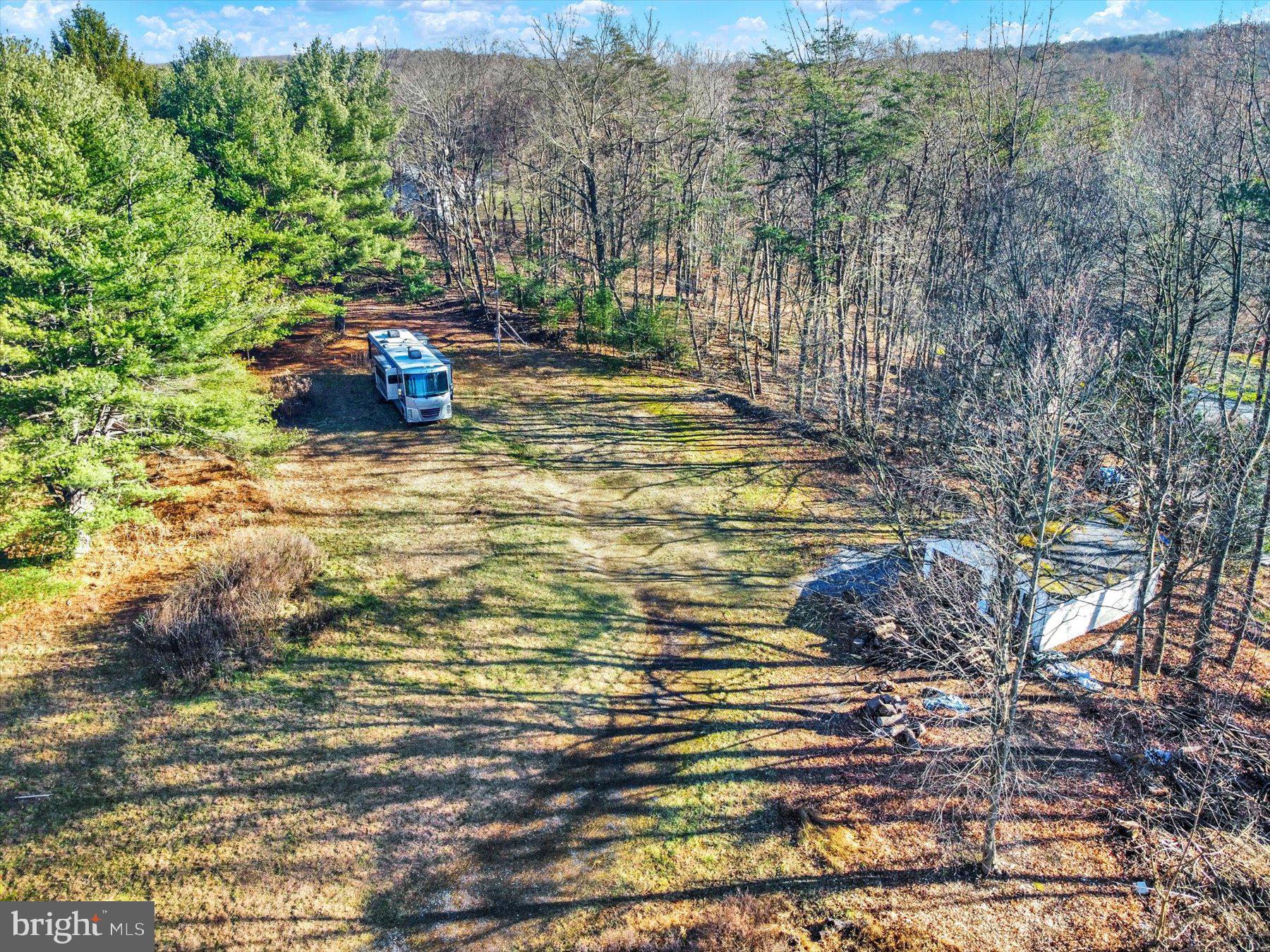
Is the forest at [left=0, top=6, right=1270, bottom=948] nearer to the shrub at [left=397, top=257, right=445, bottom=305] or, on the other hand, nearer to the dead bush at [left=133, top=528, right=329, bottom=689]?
the shrub at [left=397, top=257, right=445, bottom=305]

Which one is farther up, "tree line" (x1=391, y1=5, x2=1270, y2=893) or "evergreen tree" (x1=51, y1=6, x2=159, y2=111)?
"evergreen tree" (x1=51, y1=6, x2=159, y2=111)

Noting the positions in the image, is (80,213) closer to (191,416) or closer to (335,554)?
(191,416)

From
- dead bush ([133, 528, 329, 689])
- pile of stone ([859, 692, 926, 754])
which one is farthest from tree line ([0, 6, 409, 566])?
pile of stone ([859, 692, 926, 754])

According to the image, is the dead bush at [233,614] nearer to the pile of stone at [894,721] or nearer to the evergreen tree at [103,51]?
the pile of stone at [894,721]

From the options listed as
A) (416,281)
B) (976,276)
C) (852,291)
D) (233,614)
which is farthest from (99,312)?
(976,276)

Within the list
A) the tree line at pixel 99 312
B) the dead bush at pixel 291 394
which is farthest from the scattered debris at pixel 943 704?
the dead bush at pixel 291 394

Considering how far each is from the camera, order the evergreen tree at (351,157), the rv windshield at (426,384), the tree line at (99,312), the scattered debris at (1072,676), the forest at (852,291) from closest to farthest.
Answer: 1. the forest at (852,291)
2. the tree line at (99,312)
3. the scattered debris at (1072,676)
4. the rv windshield at (426,384)
5. the evergreen tree at (351,157)
